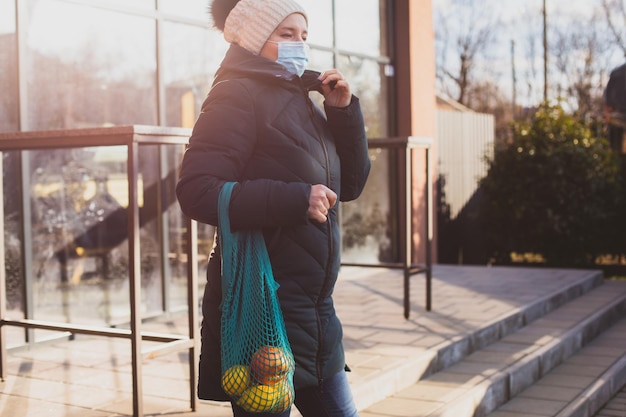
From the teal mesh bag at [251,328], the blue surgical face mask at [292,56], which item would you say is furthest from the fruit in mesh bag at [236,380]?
the blue surgical face mask at [292,56]

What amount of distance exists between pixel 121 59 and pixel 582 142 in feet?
24.1

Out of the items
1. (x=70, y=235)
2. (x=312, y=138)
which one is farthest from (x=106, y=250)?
(x=312, y=138)

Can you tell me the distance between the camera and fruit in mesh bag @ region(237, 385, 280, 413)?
6.99ft

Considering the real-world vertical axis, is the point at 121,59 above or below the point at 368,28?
below

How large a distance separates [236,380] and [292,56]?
34.6 inches

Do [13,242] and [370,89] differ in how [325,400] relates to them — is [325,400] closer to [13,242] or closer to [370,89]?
[13,242]

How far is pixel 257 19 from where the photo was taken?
7.75 ft

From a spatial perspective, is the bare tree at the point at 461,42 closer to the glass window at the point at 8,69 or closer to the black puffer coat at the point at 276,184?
the glass window at the point at 8,69

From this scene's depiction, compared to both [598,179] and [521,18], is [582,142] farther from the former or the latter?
[521,18]

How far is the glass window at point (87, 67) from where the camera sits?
5559 mm

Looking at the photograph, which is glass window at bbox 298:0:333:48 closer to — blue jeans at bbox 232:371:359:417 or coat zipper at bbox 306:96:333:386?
coat zipper at bbox 306:96:333:386

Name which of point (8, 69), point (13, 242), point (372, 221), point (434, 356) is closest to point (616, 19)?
point (372, 221)

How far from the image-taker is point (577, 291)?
7945 mm

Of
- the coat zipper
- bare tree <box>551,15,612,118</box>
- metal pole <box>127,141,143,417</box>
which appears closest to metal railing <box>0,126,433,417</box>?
metal pole <box>127,141,143,417</box>
